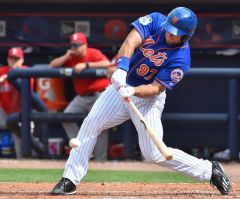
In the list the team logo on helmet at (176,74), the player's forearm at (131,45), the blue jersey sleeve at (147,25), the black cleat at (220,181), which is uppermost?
the blue jersey sleeve at (147,25)

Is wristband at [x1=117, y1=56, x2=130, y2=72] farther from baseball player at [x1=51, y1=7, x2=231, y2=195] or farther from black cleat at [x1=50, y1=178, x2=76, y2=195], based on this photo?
black cleat at [x1=50, y1=178, x2=76, y2=195]

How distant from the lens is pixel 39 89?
9.63 metres

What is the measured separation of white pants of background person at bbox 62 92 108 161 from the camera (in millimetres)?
8766

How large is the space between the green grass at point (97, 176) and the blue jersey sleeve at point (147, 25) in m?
1.98

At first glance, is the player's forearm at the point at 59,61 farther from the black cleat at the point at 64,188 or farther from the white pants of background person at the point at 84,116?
the black cleat at the point at 64,188

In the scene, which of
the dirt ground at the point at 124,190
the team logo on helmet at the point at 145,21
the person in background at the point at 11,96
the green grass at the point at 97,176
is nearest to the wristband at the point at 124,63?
the team logo on helmet at the point at 145,21

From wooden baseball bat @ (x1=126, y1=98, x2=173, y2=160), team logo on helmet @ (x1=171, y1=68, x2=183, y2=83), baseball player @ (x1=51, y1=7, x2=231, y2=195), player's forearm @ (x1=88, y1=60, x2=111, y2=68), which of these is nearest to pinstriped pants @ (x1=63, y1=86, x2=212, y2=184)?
baseball player @ (x1=51, y1=7, x2=231, y2=195)

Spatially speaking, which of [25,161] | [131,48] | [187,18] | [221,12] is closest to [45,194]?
[131,48]

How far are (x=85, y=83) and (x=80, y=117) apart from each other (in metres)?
0.42

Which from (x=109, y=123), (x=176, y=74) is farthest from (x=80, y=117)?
(x=176, y=74)

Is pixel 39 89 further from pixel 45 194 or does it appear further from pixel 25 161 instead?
pixel 45 194

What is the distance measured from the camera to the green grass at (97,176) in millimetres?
6918

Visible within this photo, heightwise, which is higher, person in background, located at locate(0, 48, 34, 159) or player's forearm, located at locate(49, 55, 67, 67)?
player's forearm, located at locate(49, 55, 67, 67)

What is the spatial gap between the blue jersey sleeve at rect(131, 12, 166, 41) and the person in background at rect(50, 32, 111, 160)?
126 inches
